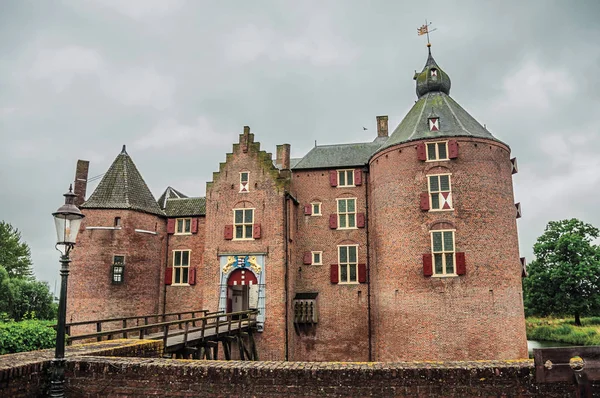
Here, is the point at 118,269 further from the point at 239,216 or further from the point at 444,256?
the point at 444,256

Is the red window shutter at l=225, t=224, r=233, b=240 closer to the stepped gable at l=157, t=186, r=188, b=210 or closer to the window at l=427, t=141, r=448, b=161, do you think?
the stepped gable at l=157, t=186, r=188, b=210

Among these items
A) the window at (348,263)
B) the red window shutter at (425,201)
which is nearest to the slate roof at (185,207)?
the window at (348,263)

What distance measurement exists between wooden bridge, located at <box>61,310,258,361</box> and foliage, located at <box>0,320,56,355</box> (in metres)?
0.54

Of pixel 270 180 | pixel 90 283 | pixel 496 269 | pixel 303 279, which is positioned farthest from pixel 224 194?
pixel 496 269

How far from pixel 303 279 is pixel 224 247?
4.46 metres

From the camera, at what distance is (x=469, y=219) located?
18.8 meters

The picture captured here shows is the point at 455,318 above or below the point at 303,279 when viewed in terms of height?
below

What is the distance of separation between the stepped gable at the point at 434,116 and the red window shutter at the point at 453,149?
0.41 metres

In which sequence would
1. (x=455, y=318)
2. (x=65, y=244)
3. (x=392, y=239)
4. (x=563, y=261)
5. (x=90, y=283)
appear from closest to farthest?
1. (x=65, y=244)
2. (x=455, y=318)
3. (x=392, y=239)
4. (x=90, y=283)
5. (x=563, y=261)

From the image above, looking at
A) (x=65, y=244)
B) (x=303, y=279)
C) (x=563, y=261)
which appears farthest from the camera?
(x=563, y=261)

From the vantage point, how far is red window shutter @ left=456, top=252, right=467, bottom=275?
18.4 m

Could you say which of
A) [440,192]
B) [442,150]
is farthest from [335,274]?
[442,150]

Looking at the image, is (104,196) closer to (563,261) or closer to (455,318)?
(455,318)

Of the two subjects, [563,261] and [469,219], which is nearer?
[469,219]
